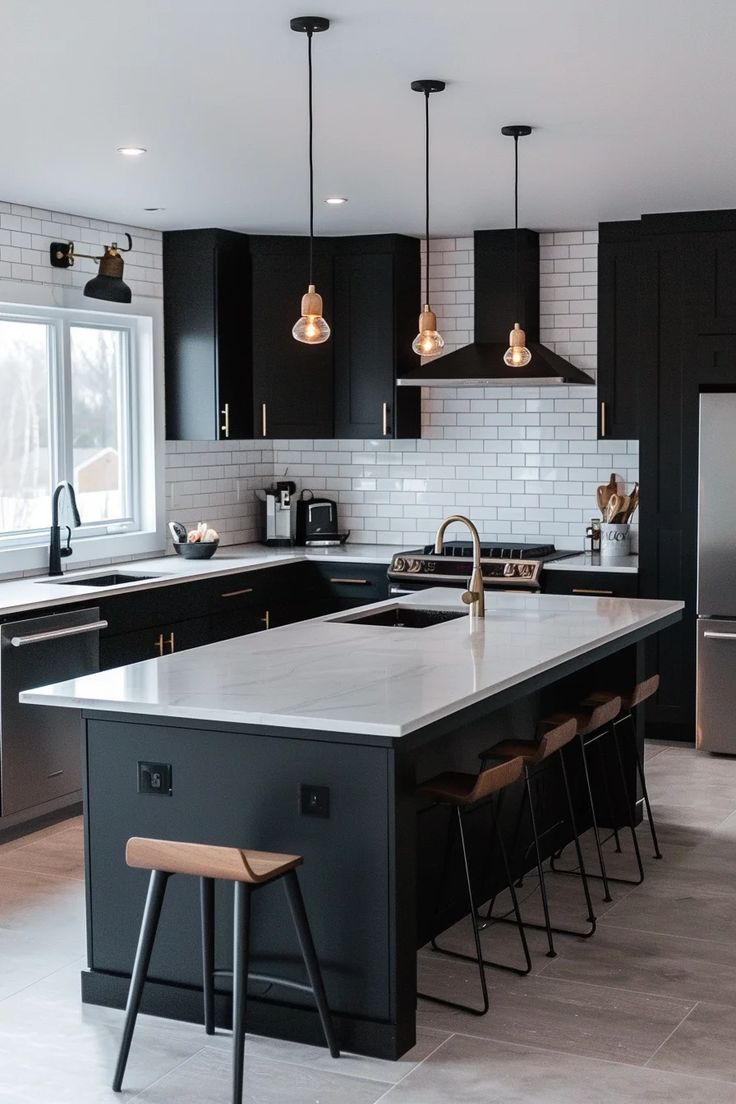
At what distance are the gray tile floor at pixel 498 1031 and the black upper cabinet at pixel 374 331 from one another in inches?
137

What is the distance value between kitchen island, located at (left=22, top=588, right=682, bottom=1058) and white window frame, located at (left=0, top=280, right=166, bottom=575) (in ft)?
9.22

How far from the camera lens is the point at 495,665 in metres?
3.99

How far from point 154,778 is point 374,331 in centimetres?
430

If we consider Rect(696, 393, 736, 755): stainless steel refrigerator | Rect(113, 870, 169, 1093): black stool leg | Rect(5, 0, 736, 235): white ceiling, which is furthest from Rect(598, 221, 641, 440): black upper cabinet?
Rect(113, 870, 169, 1093): black stool leg

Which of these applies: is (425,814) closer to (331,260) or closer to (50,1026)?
(50,1026)

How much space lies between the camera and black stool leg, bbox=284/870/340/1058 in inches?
129

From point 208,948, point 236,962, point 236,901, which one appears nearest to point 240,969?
point 236,962

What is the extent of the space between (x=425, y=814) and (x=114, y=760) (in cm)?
96

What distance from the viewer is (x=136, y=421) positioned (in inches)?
287

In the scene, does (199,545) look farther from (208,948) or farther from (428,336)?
(208,948)

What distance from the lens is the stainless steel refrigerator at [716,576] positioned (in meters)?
6.50

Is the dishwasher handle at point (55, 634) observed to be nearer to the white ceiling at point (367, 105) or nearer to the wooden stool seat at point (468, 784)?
the white ceiling at point (367, 105)

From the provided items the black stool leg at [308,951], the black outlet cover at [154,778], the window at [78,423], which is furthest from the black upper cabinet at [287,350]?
the black stool leg at [308,951]

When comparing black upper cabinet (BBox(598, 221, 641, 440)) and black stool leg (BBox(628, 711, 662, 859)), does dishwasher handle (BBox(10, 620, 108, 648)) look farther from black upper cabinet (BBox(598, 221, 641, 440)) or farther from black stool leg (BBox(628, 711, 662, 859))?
black upper cabinet (BBox(598, 221, 641, 440))
